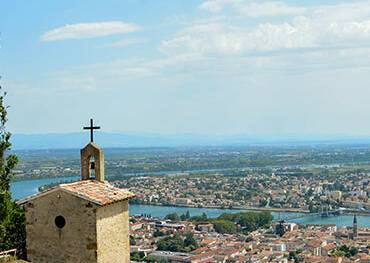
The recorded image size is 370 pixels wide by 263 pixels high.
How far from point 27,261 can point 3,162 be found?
14.4 ft

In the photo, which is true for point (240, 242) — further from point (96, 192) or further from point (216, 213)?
point (96, 192)

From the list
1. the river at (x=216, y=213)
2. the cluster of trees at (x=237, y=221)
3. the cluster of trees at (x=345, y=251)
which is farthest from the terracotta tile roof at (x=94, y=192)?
the river at (x=216, y=213)

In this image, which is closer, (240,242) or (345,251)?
(345,251)

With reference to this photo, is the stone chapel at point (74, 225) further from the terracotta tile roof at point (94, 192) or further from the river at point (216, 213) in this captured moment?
the river at point (216, 213)

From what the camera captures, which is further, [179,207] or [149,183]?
[149,183]

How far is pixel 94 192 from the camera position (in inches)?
346

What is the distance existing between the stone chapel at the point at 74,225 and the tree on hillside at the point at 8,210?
325 centimetres

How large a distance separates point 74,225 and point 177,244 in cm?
4350

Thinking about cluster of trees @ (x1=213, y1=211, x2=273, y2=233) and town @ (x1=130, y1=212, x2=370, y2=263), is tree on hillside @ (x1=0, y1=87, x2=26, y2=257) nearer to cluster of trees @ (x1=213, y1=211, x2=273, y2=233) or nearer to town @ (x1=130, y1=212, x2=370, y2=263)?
town @ (x1=130, y1=212, x2=370, y2=263)

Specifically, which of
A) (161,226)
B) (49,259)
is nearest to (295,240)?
(161,226)

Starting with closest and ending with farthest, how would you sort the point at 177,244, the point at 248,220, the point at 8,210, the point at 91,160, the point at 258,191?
the point at 91,160
the point at 8,210
the point at 177,244
the point at 248,220
the point at 258,191

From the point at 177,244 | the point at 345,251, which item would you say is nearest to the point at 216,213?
the point at 177,244

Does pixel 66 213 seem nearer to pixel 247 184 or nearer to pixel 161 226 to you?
pixel 161 226

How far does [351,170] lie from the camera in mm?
129250
